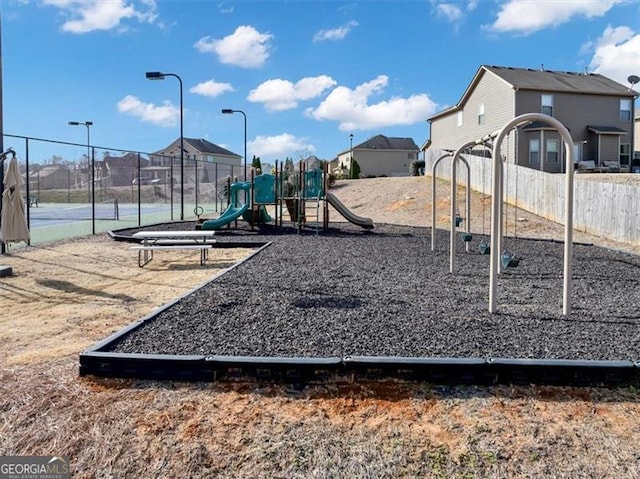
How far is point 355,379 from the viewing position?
3.34m

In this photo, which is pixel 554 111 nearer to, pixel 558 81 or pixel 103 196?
pixel 558 81

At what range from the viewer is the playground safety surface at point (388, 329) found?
10.9 feet

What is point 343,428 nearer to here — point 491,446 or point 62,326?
point 491,446

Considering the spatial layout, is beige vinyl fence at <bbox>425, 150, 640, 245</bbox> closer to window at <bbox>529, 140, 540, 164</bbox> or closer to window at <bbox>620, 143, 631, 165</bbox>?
window at <bbox>529, 140, 540, 164</bbox>

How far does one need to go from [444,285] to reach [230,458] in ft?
14.8

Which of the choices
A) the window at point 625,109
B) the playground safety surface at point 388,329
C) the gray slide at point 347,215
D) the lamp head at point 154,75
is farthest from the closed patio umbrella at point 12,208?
the window at point 625,109

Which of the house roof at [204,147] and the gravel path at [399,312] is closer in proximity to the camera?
the gravel path at [399,312]

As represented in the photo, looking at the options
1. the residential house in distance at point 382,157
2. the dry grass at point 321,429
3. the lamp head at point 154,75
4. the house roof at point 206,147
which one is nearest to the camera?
the dry grass at point 321,429

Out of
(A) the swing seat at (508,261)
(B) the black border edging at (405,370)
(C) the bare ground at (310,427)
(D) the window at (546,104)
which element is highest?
(D) the window at (546,104)

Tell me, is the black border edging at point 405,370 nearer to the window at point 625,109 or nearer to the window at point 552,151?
the window at point 552,151

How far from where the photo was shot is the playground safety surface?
10.9 ft

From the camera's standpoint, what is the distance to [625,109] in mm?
30047


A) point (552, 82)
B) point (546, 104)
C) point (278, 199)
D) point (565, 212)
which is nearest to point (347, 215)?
point (278, 199)

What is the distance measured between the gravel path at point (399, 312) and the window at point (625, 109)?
25.4 m
